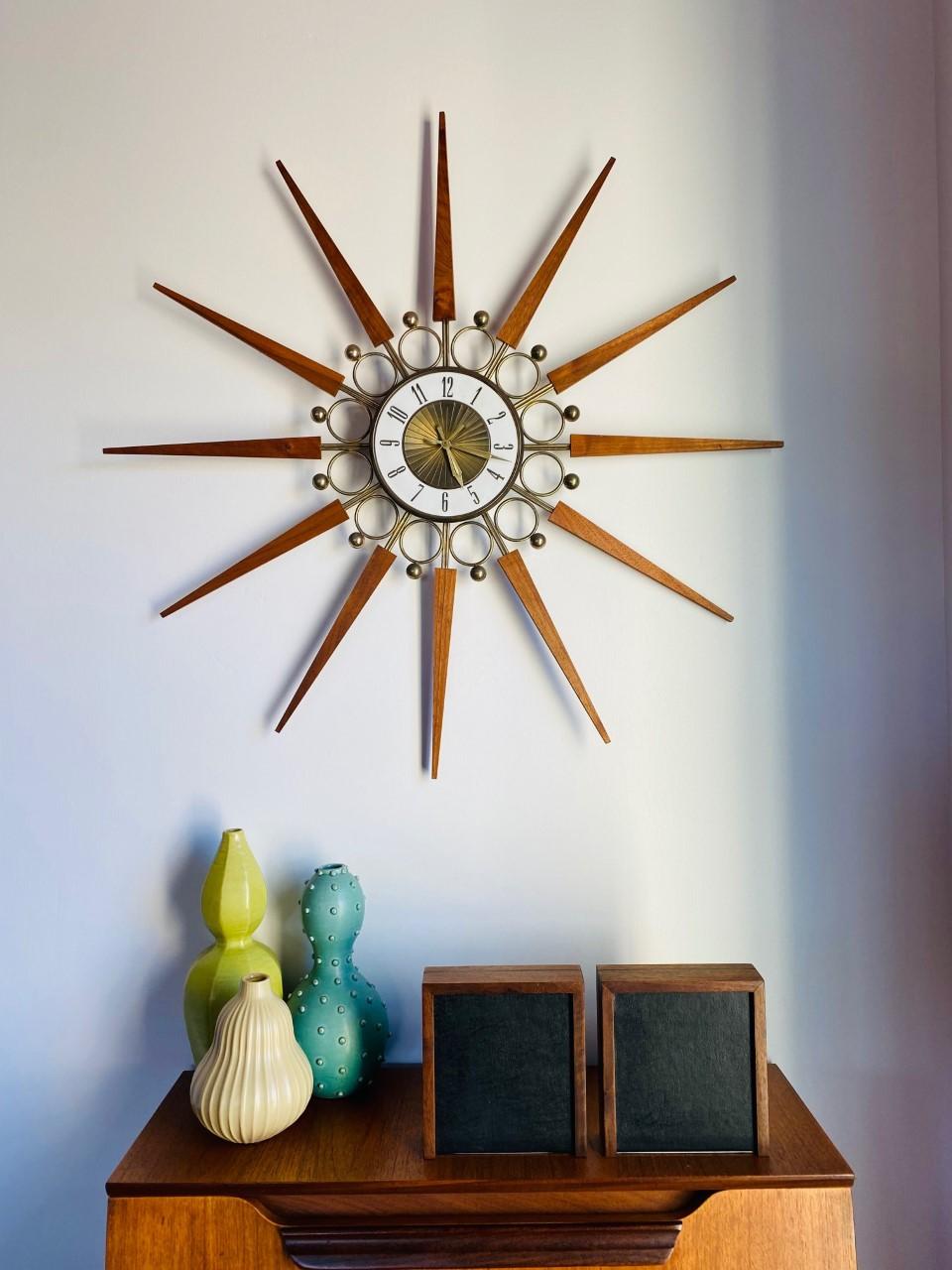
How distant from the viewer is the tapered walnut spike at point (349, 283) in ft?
3.94

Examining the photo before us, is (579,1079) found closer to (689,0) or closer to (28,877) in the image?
(28,877)

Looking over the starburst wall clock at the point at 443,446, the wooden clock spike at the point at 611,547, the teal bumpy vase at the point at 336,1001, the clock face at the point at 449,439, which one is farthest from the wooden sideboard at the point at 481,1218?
the clock face at the point at 449,439

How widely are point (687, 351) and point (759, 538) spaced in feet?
0.85

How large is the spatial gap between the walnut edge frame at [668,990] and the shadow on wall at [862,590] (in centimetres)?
23

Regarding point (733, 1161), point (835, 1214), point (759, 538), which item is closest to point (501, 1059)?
point (733, 1161)

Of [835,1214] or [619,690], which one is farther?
[619,690]

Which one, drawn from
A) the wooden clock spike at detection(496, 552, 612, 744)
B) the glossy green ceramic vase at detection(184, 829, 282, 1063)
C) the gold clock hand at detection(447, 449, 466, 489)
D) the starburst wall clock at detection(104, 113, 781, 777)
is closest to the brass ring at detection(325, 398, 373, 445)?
the starburst wall clock at detection(104, 113, 781, 777)

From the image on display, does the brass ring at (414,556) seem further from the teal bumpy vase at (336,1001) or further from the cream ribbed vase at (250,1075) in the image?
the cream ribbed vase at (250,1075)

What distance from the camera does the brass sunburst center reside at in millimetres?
1195

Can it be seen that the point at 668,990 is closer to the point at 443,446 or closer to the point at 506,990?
the point at 506,990

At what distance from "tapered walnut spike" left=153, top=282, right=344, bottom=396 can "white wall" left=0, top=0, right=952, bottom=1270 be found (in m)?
0.03

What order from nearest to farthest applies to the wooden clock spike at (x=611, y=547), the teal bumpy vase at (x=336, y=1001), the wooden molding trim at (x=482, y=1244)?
the wooden molding trim at (x=482, y=1244) → the teal bumpy vase at (x=336, y=1001) → the wooden clock spike at (x=611, y=547)

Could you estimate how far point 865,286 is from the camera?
1.23 m

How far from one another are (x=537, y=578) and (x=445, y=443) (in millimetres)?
209
